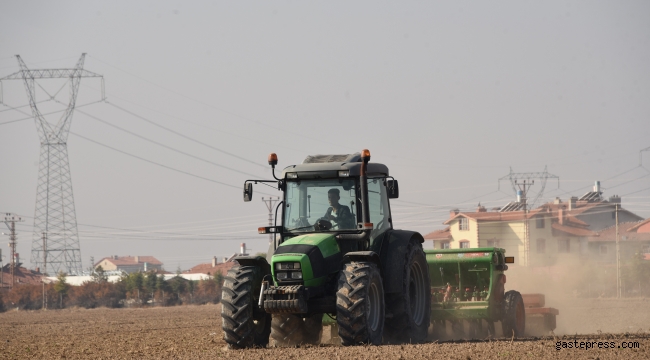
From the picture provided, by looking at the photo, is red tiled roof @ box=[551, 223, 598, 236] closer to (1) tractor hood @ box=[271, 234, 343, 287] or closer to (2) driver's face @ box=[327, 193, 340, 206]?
(2) driver's face @ box=[327, 193, 340, 206]

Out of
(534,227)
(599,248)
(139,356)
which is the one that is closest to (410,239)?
(139,356)

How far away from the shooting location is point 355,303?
13.2m

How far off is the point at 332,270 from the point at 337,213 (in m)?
1.04

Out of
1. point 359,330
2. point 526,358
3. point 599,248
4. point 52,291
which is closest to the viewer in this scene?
point 526,358

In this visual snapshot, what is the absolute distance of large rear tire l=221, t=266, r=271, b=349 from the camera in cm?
1369

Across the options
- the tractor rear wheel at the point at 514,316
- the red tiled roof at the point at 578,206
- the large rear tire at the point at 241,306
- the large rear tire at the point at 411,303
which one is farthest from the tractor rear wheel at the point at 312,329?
the red tiled roof at the point at 578,206

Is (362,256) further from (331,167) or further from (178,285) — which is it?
(178,285)

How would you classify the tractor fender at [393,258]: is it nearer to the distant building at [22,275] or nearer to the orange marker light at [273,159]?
the orange marker light at [273,159]

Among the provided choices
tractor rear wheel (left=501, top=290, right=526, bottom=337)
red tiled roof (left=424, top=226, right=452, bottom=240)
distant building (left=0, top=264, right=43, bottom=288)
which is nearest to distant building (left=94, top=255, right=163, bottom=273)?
distant building (left=0, top=264, right=43, bottom=288)

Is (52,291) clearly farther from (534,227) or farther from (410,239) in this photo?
(410,239)

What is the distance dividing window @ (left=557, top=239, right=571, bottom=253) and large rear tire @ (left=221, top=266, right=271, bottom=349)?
68.4 m

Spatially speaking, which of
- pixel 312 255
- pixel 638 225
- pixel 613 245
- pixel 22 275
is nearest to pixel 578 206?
pixel 638 225

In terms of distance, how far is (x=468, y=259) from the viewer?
18.3 metres

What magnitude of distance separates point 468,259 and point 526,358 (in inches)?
256
